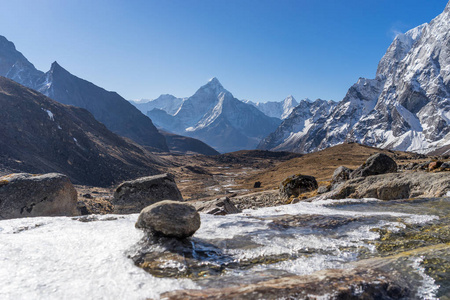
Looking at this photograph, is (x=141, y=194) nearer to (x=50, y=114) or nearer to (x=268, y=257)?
(x=268, y=257)

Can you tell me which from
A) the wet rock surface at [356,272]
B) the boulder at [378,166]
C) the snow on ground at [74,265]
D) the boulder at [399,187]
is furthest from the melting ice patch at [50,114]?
the wet rock surface at [356,272]

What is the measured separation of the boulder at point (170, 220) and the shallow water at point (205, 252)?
1.20ft

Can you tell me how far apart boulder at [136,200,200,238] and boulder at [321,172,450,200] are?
609 inches

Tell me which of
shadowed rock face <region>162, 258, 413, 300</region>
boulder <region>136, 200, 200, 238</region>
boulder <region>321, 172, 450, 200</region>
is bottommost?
shadowed rock face <region>162, 258, 413, 300</region>

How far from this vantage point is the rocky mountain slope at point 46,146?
9138 centimetres

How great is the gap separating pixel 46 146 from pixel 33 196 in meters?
106

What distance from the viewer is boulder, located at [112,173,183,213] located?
20984mm

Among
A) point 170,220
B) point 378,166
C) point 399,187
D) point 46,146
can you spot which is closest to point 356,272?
point 170,220

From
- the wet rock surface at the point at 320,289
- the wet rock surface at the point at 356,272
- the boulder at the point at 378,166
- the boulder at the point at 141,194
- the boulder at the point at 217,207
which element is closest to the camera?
the wet rock surface at the point at 320,289

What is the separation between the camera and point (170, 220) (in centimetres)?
916

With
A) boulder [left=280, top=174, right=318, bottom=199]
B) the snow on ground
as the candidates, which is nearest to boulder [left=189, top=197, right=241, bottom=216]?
the snow on ground

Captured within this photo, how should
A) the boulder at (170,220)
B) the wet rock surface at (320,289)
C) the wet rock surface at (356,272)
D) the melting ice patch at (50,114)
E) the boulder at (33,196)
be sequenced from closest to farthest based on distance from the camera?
the wet rock surface at (320,289) < the wet rock surface at (356,272) < the boulder at (170,220) < the boulder at (33,196) < the melting ice patch at (50,114)

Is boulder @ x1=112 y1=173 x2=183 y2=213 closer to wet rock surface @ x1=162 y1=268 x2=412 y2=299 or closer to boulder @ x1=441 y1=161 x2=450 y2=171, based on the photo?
wet rock surface @ x1=162 y1=268 x2=412 y2=299

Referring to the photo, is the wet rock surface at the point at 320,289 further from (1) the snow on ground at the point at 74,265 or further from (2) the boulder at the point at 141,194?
(2) the boulder at the point at 141,194
